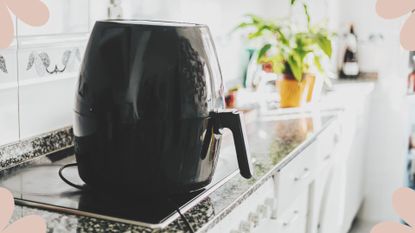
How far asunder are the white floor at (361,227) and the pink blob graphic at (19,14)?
2422 millimetres

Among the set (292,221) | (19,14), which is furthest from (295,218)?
(19,14)

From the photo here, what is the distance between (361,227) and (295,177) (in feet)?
5.89

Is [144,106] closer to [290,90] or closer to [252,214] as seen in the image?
[252,214]

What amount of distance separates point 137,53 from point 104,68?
7cm

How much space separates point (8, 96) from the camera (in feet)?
4.32

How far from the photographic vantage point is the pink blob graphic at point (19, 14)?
4.21 ft

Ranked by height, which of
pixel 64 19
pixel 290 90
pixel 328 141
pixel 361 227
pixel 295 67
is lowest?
pixel 361 227

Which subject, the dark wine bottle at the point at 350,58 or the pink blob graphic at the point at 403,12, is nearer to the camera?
the pink blob graphic at the point at 403,12

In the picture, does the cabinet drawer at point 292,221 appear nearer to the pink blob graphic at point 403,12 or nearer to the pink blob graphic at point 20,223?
the pink blob graphic at point 20,223

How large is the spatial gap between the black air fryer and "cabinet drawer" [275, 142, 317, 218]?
19.2 inches

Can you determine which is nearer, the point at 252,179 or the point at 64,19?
the point at 252,179

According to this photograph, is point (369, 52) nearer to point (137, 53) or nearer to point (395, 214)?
point (395, 214)

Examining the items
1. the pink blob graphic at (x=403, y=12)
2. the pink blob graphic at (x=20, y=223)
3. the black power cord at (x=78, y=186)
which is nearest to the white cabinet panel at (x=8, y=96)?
the black power cord at (x=78, y=186)

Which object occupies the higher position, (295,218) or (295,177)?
(295,177)
